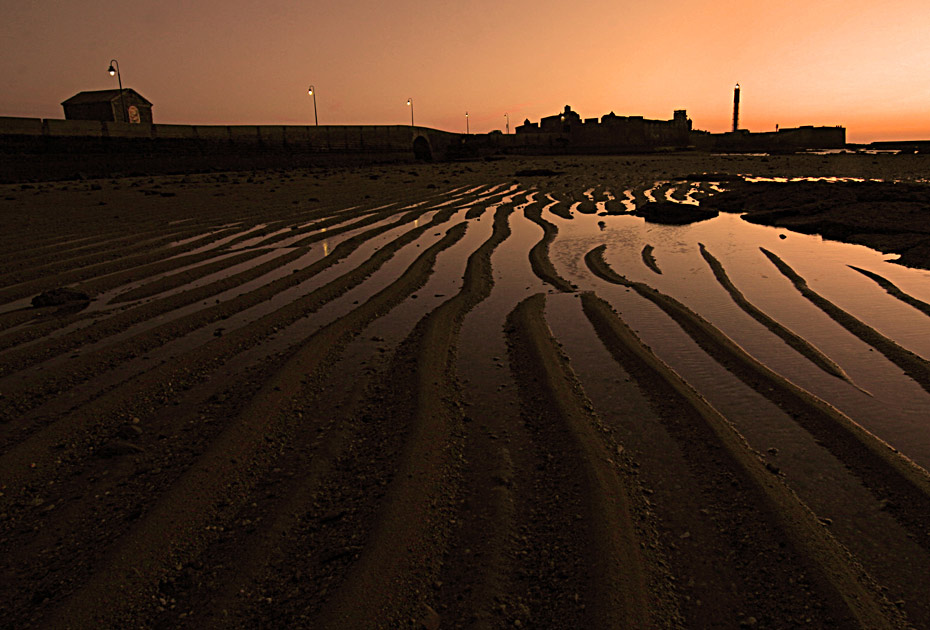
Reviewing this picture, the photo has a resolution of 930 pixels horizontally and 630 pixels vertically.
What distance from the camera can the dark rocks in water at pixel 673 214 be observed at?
37.2 ft

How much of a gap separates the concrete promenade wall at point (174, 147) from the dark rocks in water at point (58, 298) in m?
22.2

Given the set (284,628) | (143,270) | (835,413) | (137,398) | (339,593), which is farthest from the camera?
(143,270)

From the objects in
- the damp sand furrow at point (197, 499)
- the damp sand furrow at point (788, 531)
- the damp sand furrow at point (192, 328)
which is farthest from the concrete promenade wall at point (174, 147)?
the damp sand furrow at point (788, 531)

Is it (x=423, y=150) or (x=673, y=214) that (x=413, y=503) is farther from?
(x=423, y=150)

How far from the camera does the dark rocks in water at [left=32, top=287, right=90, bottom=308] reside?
19.1 ft

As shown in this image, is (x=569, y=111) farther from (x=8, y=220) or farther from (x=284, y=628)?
(x=284, y=628)

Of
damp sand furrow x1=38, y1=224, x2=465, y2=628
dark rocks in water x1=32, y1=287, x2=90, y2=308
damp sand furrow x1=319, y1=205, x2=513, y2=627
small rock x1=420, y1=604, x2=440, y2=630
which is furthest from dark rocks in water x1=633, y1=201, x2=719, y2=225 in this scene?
small rock x1=420, y1=604, x2=440, y2=630

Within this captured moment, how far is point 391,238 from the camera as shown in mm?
9820

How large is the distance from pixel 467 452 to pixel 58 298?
17.9ft

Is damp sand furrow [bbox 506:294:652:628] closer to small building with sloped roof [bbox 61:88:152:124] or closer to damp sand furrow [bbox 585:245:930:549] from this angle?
damp sand furrow [bbox 585:245:930:549]

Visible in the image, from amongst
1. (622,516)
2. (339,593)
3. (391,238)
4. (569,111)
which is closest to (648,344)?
(622,516)

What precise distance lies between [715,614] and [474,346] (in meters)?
2.93

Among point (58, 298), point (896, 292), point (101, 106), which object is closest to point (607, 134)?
point (101, 106)

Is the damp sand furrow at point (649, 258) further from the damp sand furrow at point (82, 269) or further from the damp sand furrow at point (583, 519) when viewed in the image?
the damp sand furrow at point (82, 269)
